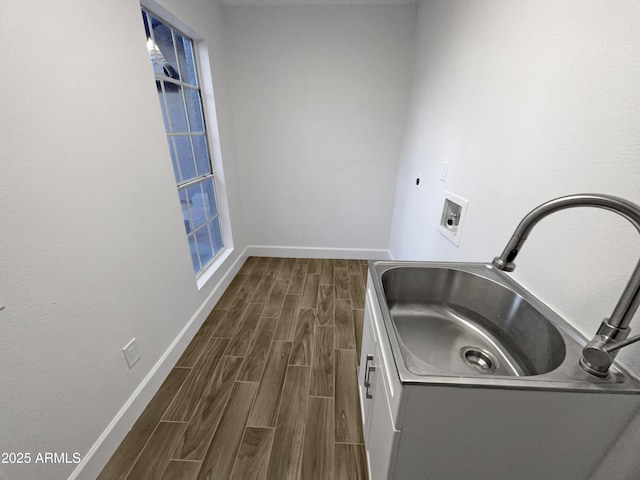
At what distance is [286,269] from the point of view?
2902mm

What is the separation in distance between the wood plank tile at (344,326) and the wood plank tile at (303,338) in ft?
0.67

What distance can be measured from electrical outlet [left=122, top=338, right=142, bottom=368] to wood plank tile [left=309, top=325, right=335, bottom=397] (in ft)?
3.15

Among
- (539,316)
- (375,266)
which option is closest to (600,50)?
(539,316)

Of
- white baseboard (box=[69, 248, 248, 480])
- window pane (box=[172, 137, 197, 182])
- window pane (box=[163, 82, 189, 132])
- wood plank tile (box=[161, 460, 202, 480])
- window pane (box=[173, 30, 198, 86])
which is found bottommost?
wood plank tile (box=[161, 460, 202, 480])

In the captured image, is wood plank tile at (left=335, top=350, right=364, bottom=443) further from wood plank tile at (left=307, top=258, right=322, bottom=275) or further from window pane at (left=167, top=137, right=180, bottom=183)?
window pane at (left=167, top=137, right=180, bottom=183)

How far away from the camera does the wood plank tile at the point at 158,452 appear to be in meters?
1.15

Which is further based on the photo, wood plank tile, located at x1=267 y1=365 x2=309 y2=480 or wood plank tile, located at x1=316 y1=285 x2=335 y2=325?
wood plank tile, located at x1=316 y1=285 x2=335 y2=325

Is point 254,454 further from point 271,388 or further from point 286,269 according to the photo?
point 286,269

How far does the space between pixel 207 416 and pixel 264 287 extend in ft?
4.17

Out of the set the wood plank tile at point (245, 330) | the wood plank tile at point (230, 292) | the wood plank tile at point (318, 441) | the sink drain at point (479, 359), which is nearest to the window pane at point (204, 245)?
the wood plank tile at point (230, 292)

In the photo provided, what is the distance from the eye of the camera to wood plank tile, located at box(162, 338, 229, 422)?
4.60 feet

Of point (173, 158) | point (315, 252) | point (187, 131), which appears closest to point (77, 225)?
point (173, 158)

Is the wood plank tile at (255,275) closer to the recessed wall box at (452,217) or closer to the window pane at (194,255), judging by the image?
the window pane at (194,255)

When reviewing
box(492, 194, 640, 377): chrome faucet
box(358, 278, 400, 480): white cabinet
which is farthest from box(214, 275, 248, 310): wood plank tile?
box(492, 194, 640, 377): chrome faucet
